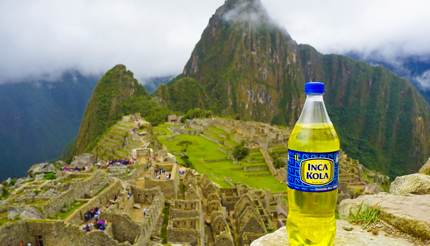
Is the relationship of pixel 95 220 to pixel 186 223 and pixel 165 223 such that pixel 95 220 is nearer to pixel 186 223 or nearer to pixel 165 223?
pixel 165 223

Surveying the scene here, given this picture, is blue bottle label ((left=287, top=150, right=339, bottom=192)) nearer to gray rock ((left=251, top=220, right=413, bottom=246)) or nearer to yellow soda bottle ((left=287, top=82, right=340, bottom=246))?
yellow soda bottle ((left=287, top=82, right=340, bottom=246))

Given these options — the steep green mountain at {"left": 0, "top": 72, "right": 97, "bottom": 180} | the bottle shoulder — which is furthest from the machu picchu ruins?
the steep green mountain at {"left": 0, "top": 72, "right": 97, "bottom": 180}

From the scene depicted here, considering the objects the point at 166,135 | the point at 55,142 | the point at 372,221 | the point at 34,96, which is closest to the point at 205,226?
the point at 372,221

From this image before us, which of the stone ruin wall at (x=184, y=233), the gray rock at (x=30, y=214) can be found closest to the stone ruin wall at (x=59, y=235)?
the gray rock at (x=30, y=214)

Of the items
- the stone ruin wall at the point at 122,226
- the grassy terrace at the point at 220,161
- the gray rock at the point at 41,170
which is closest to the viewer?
the stone ruin wall at the point at 122,226

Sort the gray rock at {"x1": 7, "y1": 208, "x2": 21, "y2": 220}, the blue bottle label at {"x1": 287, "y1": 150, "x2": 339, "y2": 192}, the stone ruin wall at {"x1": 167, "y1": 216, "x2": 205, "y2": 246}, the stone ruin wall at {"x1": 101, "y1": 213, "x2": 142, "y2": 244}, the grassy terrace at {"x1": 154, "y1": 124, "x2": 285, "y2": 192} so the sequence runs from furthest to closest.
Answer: the grassy terrace at {"x1": 154, "y1": 124, "x2": 285, "y2": 192}
the stone ruin wall at {"x1": 167, "y1": 216, "x2": 205, "y2": 246}
the stone ruin wall at {"x1": 101, "y1": 213, "x2": 142, "y2": 244}
the gray rock at {"x1": 7, "y1": 208, "x2": 21, "y2": 220}
the blue bottle label at {"x1": 287, "y1": 150, "x2": 339, "y2": 192}

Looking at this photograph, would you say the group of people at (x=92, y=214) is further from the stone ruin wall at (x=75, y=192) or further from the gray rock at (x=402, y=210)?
the gray rock at (x=402, y=210)
